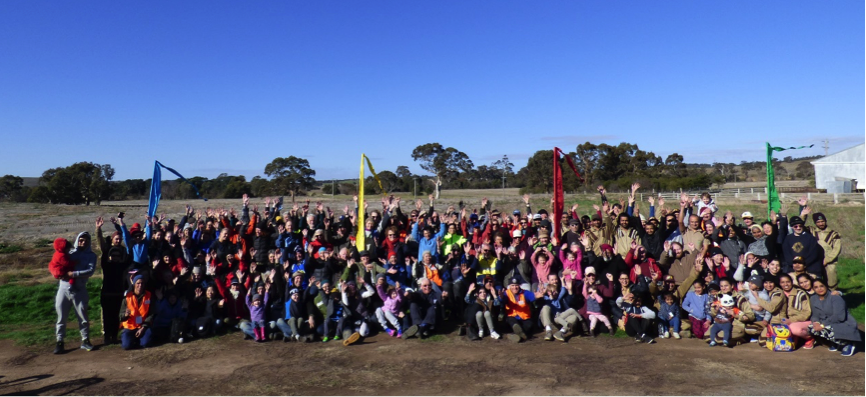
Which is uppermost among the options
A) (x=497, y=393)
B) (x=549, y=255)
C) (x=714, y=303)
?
(x=549, y=255)

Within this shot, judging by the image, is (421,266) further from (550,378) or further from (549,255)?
(550,378)

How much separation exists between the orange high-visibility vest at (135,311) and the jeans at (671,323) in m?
8.03

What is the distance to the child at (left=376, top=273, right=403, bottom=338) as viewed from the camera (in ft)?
29.2

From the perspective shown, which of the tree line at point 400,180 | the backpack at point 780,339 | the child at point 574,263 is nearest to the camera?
the backpack at point 780,339

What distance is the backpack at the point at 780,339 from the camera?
7.60 m

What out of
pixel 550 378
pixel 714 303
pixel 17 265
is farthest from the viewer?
pixel 17 265

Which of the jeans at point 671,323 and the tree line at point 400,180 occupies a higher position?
the tree line at point 400,180

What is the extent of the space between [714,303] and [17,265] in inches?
740

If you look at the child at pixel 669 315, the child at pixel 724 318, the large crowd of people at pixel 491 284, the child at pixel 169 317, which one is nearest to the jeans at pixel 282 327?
the large crowd of people at pixel 491 284

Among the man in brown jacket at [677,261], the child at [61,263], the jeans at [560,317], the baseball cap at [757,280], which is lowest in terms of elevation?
the jeans at [560,317]

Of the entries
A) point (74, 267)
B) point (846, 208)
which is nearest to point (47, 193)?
point (74, 267)

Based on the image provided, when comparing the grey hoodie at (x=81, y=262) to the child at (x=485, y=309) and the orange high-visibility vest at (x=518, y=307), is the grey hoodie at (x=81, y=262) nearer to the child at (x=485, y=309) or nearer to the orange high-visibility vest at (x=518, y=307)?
the child at (x=485, y=309)

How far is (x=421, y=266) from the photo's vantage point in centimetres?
981

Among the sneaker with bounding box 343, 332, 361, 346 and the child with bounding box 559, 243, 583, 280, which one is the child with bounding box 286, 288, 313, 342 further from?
the child with bounding box 559, 243, 583, 280
